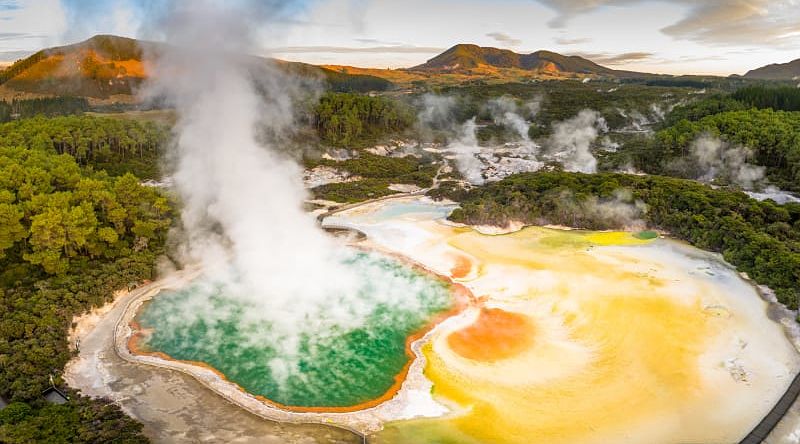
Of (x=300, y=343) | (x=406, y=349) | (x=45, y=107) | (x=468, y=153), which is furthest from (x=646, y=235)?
(x=45, y=107)

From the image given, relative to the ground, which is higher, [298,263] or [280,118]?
[280,118]

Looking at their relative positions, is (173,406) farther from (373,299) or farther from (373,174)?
(373,174)

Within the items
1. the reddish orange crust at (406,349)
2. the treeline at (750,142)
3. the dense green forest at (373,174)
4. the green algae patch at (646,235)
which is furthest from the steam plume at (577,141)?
the reddish orange crust at (406,349)

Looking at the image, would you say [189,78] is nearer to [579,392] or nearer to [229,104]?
[229,104]

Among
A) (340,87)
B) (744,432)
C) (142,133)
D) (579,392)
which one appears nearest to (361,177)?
(142,133)

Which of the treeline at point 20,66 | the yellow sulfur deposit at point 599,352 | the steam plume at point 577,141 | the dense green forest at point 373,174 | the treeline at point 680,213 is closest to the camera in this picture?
the yellow sulfur deposit at point 599,352

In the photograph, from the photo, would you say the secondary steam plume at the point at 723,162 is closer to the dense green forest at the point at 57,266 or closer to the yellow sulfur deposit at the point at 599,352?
the yellow sulfur deposit at the point at 599,352
